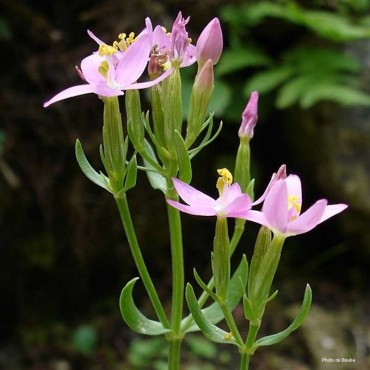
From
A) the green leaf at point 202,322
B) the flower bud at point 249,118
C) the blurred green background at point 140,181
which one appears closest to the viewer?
the green leaf at point 202,322

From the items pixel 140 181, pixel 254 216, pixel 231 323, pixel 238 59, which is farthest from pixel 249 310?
pixel 238 59

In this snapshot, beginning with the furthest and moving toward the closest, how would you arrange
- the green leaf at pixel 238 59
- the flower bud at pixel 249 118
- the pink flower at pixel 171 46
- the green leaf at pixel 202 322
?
the green leaf at pixel 238 59, the flower bud at pixel 249 118, the pink flower at pixel 171 46, the green leaf at pixel 202 322

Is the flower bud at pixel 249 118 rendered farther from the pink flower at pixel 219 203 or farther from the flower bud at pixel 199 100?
the pink flower at pixel 219 203

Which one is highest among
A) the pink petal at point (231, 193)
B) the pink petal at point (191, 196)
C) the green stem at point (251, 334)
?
the pink petal at point (231, 193)

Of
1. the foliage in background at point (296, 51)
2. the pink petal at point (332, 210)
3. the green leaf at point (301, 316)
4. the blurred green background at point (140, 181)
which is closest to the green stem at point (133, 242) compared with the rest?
the green leaf at point (301, 316)

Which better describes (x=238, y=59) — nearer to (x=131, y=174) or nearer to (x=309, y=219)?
(x=131, y=174)

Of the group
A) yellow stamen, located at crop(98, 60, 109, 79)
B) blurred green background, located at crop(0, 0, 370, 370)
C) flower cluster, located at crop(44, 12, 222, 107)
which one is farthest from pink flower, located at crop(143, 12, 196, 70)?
blurred green background, located at crop(0, 0, 370, 370)

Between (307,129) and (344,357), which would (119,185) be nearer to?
(344,357)

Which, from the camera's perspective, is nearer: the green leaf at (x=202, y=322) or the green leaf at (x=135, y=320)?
the green leaf at (x=202, y=322)
